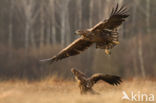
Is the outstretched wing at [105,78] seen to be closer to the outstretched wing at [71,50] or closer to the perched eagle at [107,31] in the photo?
the perched eagle at [107,31]

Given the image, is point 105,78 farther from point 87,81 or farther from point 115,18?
point 115,18

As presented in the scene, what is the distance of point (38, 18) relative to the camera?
26.6 m

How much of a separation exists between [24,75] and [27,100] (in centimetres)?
829

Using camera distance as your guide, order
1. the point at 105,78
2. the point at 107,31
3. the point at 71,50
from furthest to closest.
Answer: the point at 71,50
the point at 105,78
the point at 107,31

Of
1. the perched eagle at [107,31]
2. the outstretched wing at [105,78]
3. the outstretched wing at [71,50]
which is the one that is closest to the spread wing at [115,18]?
the perched eagle at [107,31]

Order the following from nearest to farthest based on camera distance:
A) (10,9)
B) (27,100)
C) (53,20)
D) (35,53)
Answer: (27,100)
(35,53)
(53,20)
(10,9)

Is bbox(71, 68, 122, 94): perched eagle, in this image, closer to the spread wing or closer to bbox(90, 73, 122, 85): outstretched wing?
bbox(90, 73, 122, 85): outstretched wing

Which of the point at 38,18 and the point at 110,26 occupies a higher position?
the point at 110,26

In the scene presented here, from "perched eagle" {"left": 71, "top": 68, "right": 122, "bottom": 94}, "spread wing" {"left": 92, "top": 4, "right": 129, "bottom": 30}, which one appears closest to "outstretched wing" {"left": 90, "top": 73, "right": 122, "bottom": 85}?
"perched eagle" {"left": 71, "top": 68, "right": 122, "bottom": 94}

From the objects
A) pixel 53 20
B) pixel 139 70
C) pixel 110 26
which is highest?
pixel 110 26

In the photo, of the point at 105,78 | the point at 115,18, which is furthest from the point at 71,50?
the point at 115,18

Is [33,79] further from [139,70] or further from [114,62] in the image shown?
[139,70]

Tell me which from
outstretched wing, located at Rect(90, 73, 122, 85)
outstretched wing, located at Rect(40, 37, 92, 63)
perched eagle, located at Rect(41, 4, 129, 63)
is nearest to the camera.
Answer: perched eagle, located at Rect(41, 4, 129, 63)

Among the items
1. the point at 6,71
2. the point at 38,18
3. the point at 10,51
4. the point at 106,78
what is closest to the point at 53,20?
the point at 38,18
